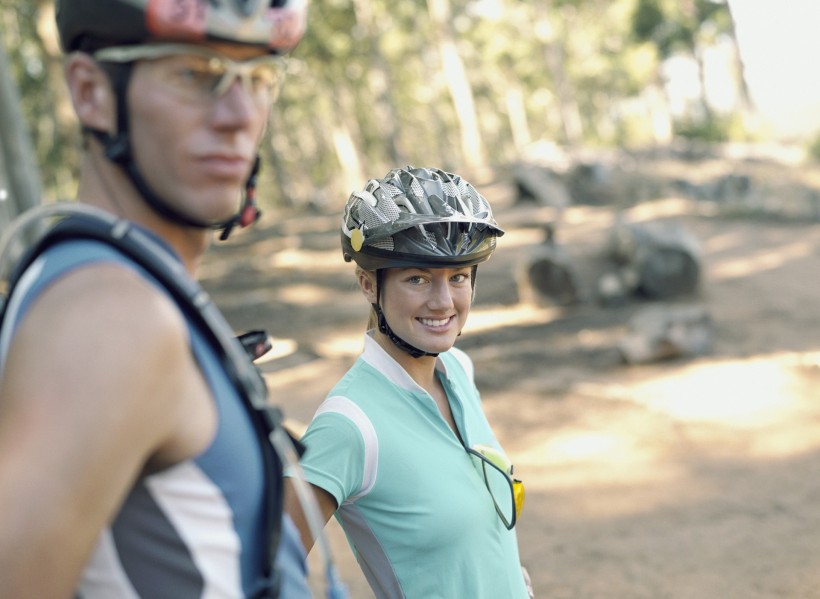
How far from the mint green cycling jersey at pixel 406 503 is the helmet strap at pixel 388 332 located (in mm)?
245

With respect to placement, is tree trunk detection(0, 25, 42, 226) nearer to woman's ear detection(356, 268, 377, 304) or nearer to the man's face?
woman's ear detection(356, 268, 377, 304)

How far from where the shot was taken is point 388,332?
117 inches

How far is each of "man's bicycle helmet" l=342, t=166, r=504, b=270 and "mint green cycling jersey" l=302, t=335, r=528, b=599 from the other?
19.3 inches

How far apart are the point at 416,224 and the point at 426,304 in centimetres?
25

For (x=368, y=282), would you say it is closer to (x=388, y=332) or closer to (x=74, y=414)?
(x=388, y=332)

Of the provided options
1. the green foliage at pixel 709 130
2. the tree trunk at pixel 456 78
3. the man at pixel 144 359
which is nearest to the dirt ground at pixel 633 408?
the man at pixel 144 359

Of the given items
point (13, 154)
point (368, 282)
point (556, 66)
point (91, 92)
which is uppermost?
point (91, 92)

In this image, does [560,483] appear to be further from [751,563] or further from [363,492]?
[363,492]

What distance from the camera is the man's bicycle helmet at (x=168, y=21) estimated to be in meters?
1.48

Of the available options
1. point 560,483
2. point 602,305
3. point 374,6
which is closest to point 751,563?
point 560,483

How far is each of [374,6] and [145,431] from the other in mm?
36392

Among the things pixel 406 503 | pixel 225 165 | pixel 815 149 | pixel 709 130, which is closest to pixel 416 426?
pixel 406 503

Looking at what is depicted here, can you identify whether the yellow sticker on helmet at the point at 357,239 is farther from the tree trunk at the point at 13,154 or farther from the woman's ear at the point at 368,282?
the tree trunk at the point at 13,154

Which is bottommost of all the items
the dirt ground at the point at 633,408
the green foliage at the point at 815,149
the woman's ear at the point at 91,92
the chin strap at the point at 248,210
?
the green foliage at the point at 815,149
